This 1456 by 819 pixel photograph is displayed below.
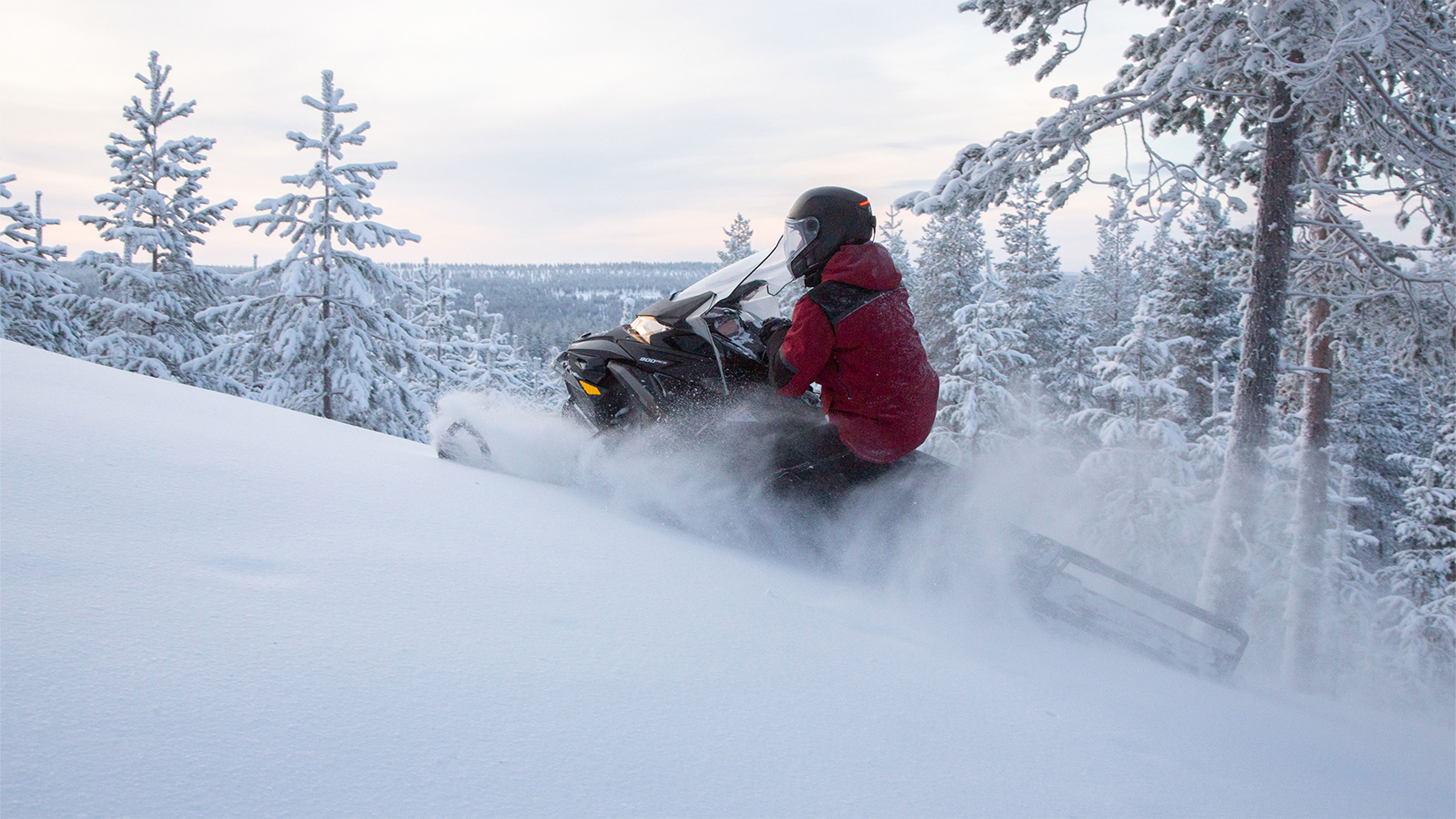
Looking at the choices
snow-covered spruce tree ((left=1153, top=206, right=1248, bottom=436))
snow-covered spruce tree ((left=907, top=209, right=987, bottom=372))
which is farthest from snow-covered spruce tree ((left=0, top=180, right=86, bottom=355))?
snow-covered spruce tree ((left=1153, top=206, right=1248, bottom=436))

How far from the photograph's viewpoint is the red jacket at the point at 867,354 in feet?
12.1

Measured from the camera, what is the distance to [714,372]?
13.8 ft

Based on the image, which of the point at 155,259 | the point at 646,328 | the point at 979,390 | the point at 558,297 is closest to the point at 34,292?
the point at 155,259

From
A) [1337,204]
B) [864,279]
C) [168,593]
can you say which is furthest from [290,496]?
[1337,204]

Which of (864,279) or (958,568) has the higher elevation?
(864,279)

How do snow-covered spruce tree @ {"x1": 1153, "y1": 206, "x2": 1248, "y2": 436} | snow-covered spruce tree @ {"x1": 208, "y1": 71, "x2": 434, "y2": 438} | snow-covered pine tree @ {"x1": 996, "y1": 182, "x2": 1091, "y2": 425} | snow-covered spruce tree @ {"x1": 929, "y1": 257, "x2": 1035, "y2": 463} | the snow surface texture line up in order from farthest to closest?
snow-covered pine tree @ {"x1": 996, "y1": 182, "x2": 1091, "y2": 425}, snow-covered spruce tree @ {"x1": 1153, "y1": 206, "x2": 1248, "y2": 436}, snow-covered spruce tree @ {"x1": 929, "y1": 257, "x2": 1035, "y2": 463}, snow-covered spruce tree @ {"x1": 208, "y1": 71, "x2": 434, "y2": 438}, the snow surface texture

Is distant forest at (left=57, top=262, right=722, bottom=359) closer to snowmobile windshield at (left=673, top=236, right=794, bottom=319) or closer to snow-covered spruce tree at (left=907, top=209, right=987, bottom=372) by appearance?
snowmobile windshield at (left=673, top=236, right=794, bottom=319)

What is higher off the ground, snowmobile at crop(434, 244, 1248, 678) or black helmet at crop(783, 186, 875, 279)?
black helmet at crop(783, 186, 875, 279)

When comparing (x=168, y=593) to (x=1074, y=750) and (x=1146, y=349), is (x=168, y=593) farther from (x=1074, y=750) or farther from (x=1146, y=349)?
(x=1146, y=349)

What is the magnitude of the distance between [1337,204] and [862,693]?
931 centimetres

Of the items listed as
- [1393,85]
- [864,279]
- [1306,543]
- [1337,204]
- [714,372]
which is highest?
[1393,85]

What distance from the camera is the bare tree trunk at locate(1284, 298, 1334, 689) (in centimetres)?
1055

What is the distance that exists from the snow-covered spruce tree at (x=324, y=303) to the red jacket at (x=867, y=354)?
13267 mm

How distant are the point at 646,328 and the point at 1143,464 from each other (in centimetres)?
1460
